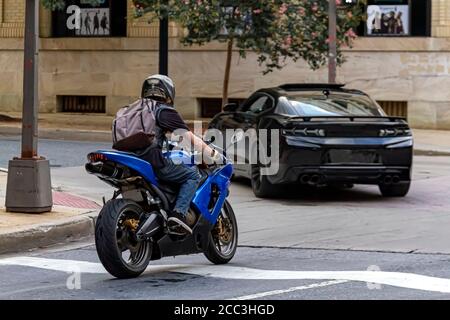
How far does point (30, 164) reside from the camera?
11953 mm

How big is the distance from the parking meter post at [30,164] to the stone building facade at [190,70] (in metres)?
16.7

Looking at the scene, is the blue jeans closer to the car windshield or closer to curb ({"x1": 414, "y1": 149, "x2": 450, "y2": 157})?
the car windshield

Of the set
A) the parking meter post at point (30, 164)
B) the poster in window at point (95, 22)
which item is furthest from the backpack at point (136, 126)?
the poster in window at point (95, 22)

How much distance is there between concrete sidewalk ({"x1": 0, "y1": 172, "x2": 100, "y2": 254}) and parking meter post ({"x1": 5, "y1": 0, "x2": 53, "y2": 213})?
0.16 metres

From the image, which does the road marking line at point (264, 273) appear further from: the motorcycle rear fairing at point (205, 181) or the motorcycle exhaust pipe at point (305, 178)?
the motorcycle exhaust pipe at point (305, 178)

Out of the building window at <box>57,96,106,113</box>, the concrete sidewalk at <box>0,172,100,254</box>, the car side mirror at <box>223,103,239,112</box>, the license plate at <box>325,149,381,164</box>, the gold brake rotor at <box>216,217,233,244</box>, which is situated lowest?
the concrete sidewalk at <box>0,172,100,254</box>

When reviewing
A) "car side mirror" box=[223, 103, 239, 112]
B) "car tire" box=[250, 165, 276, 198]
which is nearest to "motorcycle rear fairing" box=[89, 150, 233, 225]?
"car tire" box=[250, 165, 276, 198]

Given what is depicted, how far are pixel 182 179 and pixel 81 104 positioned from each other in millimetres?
22775

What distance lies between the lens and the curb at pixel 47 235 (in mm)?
10594

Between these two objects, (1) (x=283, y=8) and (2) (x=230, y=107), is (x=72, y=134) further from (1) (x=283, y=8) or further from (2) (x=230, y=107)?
(2) (x=230, y=107)

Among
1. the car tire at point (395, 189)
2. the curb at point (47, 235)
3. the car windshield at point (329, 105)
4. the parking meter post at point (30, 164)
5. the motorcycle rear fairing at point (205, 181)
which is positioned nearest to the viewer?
the motorcycle rear fairing at point (205, 181)

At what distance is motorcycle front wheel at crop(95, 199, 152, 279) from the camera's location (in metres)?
8.38

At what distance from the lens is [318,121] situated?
46.4ft

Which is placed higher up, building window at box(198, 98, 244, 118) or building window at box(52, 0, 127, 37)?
building window at box(52, 0, 127, 37)
